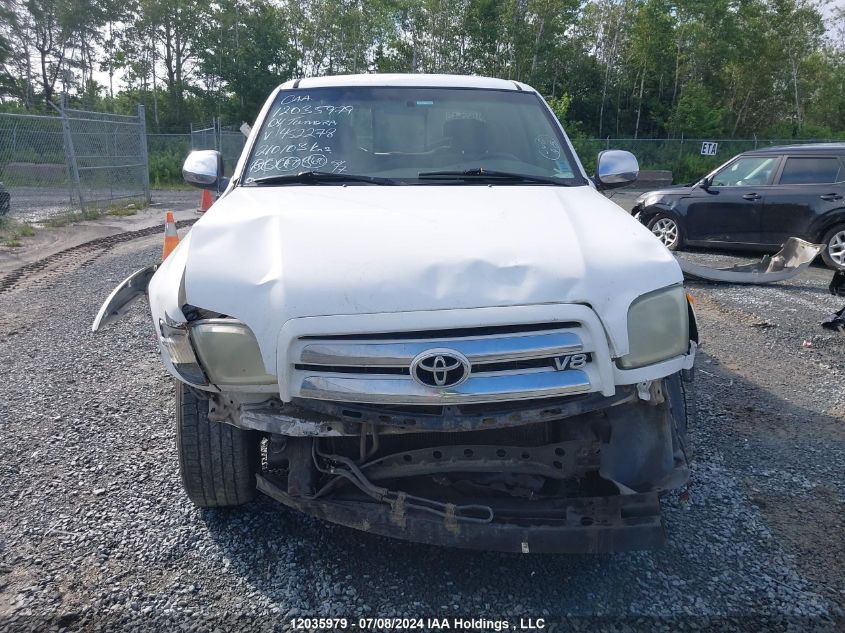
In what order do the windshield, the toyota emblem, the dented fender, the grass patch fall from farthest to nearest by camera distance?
the grass patch
the windshield
the dented fender
the toyota emblem

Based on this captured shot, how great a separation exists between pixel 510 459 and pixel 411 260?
0.83 m

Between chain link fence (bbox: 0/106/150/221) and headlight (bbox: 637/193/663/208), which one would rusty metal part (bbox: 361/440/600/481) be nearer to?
headlight (bbox: 637/193/663/208)

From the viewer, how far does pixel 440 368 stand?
2.21 metres

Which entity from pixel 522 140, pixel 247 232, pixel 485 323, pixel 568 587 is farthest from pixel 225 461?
pixel 522 140

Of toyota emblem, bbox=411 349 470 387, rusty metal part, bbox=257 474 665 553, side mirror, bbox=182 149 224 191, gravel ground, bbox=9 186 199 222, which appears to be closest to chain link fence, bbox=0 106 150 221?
gravel ground, bbox=9 186 199 222

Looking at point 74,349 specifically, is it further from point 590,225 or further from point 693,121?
point 693,121

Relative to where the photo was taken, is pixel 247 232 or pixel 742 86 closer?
pixel 247 232

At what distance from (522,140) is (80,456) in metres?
3.07

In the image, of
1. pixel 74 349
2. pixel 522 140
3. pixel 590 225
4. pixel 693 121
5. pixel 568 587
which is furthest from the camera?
pixel 693 121

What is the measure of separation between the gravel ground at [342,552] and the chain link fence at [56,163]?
9.86 meters

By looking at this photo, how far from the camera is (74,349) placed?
215 inches

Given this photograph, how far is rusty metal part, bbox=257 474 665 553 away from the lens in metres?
2.37

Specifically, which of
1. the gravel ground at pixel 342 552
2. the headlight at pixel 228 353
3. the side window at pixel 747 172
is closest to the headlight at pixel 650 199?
the side window at pixel 747 172

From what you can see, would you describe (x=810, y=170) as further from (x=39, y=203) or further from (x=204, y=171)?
(x=39, y=203)
